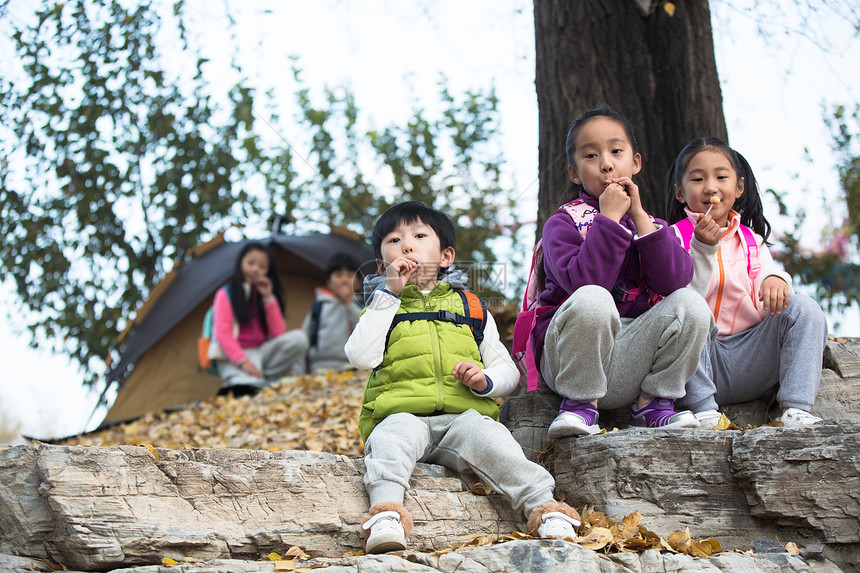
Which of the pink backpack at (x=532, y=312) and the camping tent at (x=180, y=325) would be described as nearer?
the pink backpack at (x=532, y=312)

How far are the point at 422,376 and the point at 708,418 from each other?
1098mm


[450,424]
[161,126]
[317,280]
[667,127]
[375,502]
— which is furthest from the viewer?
[317,280]

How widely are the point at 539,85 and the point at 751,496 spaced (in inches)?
112

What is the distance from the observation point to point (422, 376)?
3104 mm

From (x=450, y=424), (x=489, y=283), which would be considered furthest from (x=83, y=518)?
(x=489, y=283)

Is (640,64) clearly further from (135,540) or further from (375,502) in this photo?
(135,540)

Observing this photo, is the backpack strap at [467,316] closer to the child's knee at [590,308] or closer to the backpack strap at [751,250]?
the child's knee at [590,308]

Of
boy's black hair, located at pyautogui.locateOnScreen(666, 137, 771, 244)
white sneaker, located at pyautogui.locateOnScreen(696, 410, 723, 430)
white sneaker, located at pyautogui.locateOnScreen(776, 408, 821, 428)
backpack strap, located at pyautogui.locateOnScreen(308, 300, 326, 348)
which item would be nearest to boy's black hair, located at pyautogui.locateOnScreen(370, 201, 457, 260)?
boy's black hair, located at pyautogui.locateOnScreen(666, 137, 771, 244)

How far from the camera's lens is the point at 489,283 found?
22.9 ft

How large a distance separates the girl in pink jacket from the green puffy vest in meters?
0.90

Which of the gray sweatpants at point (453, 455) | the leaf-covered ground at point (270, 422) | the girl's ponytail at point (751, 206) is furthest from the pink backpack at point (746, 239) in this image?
the leaf-covered ground at point (270, 422)

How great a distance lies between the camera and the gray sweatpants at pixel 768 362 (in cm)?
320

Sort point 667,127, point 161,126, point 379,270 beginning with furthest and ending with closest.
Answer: point 161,126 < point 667,127 < point 379,270

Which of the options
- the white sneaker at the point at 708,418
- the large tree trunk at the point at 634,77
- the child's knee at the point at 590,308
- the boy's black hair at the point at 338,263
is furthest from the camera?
the boy's black hair at the point at 338,263
